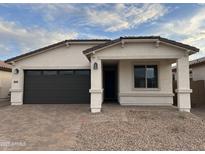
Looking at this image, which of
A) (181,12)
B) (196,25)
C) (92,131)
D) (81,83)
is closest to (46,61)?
(81,83)

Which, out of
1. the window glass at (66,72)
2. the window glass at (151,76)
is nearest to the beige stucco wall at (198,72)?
the window glass at (151,76)

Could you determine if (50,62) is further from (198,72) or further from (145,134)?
(198,72)

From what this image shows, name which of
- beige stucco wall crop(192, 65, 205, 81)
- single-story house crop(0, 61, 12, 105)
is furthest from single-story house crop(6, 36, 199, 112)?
beige stucco wall crop(192, 65, 205, 81)

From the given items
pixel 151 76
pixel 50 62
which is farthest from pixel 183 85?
pixel 50 62

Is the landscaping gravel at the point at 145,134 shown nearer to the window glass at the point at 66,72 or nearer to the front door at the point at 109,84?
the window glass at the point at 66,72

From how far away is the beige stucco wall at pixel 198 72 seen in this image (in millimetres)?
16209

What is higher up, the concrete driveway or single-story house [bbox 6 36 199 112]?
single-story house [bbox 6 36 199 112]

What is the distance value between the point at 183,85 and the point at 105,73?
7.13 metres

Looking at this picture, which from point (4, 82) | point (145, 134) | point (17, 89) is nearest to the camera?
point (145, 134)

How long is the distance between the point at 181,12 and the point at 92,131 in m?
9.78

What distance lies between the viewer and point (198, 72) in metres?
17.0

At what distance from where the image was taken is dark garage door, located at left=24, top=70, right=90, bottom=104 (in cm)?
1401

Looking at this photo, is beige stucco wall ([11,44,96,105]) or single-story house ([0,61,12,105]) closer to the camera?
beige stucco wall ([11,44,96,105])

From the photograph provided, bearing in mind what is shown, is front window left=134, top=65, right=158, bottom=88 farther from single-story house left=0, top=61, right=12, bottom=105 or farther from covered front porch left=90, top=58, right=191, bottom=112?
single-story house left=0, top=61, right=12, bottom=105
